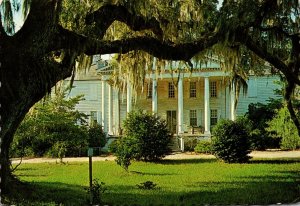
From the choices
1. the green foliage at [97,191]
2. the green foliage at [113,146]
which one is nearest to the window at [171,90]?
the green foliage at [113,146]

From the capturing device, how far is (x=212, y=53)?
383 centimetres

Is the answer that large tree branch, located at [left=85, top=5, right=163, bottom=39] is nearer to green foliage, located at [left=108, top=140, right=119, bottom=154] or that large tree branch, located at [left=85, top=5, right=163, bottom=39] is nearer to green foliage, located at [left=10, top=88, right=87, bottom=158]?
green foliage, located at [left=10, top=88, right=87, bottom=158]

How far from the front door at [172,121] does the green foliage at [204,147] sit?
18cm

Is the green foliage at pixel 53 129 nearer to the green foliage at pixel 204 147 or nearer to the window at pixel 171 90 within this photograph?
the window at pixel 171 90

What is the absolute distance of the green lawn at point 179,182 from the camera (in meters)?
3.25

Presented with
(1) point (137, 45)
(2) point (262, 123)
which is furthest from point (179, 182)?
(1) point (137, 45)

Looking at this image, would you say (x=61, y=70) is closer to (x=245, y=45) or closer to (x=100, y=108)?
(x=100, y=108)

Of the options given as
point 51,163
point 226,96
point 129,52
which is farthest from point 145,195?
point 129,52

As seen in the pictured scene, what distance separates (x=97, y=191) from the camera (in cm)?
335

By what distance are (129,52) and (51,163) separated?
1059 mm

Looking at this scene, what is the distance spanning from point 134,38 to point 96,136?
27.4 inches

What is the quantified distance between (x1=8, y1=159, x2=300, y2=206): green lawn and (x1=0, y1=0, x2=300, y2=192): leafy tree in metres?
0.25

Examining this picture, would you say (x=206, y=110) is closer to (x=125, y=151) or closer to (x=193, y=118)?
(x=193, y=118)

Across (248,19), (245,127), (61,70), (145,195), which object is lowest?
(145,195)
